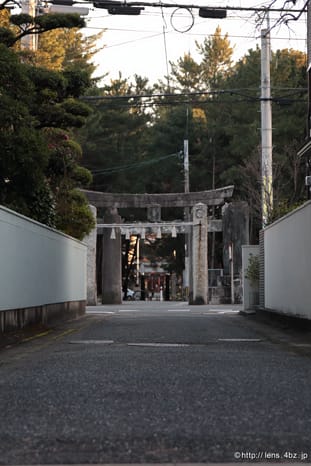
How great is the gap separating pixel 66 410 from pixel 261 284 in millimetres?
15681

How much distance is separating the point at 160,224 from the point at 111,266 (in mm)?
3049

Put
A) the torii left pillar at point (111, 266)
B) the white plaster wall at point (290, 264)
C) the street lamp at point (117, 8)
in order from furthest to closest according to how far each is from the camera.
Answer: the torii left pillar at point (111, 266)
the street lamp at point (117, 8)
the white plaster wall at point (290, 264)

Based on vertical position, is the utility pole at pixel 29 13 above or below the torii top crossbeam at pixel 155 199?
above

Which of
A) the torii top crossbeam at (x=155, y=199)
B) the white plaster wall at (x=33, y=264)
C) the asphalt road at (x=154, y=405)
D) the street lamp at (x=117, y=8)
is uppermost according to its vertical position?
the street lamp at (x=117, y=8)

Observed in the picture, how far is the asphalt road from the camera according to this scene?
4359mm

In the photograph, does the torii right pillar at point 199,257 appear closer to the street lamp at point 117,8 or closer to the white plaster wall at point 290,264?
the white plaster wall at point 290,264

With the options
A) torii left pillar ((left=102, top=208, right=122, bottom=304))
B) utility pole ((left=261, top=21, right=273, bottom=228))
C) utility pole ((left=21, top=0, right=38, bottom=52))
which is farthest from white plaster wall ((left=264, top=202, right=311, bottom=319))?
torii left pillar ((left=102, top=208, right=122, bottom=304))

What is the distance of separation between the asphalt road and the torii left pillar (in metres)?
25.8

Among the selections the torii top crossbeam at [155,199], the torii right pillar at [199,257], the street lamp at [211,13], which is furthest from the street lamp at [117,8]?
the torii top crossbeam at [155,199]

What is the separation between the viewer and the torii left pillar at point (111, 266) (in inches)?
1422

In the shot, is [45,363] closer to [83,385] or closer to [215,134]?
[83,385]

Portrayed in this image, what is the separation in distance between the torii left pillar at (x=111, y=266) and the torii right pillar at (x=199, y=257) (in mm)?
3577

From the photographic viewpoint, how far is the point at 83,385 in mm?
6574

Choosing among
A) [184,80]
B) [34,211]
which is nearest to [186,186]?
[184,80]
